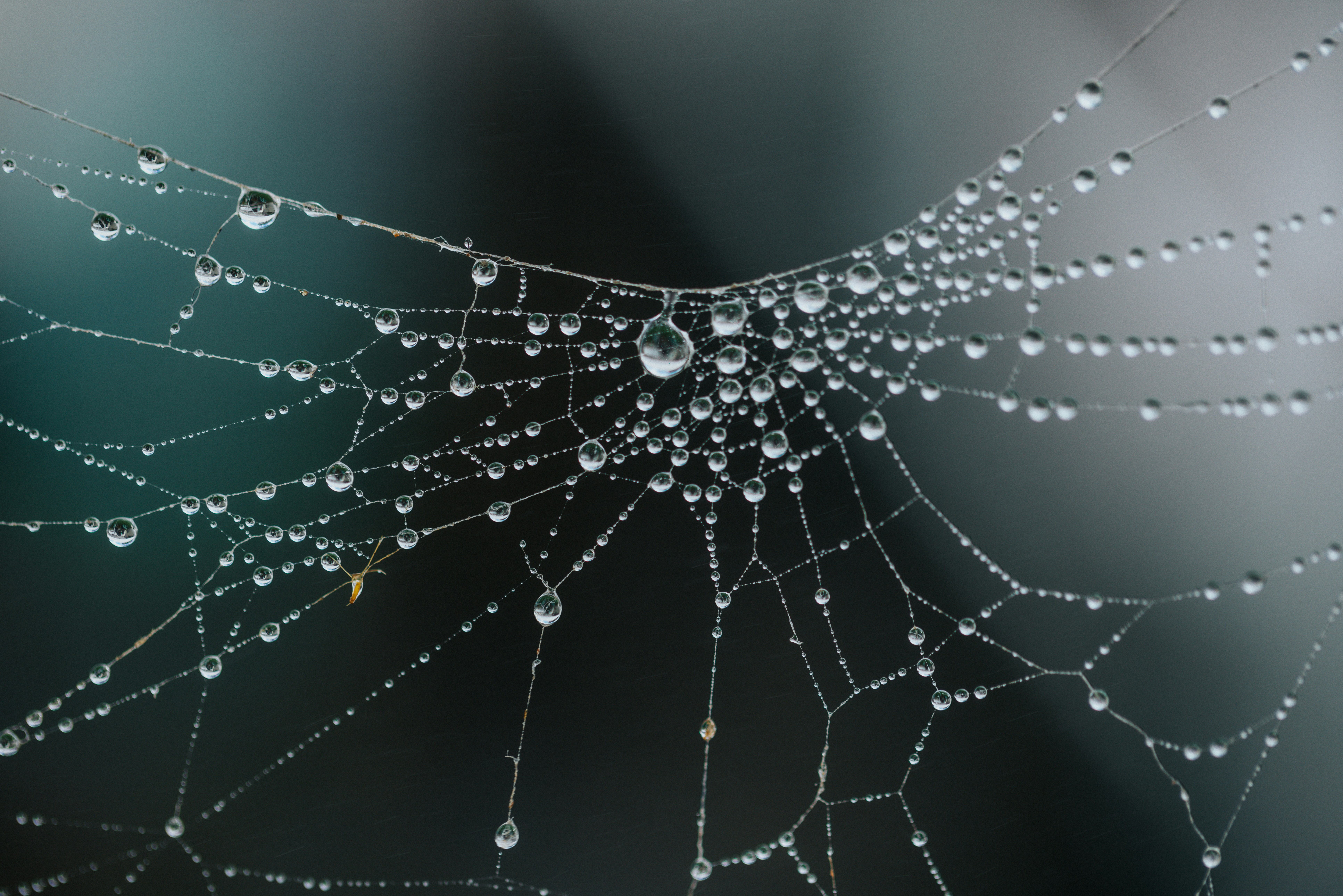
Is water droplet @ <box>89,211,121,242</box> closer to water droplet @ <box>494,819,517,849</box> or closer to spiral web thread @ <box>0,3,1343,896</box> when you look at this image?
spiral web thread @ <box>0,3,1343,896</box>

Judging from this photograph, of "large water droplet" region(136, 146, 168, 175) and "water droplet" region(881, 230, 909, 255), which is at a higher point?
"large water droplet" region(136, 146, 168, 175)

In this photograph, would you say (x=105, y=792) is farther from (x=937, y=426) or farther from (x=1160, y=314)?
(x=1160, y=314)

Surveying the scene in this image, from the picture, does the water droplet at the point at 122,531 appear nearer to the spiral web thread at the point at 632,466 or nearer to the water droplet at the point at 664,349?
the spiral web thread at the point at 632,466

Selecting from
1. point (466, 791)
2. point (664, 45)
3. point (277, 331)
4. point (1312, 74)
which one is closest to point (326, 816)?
point (466, 791)

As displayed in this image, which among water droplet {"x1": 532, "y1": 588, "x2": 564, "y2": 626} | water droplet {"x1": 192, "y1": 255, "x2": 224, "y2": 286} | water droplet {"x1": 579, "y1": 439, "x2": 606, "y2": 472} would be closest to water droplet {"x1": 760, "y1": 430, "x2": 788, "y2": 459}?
water droplet {"x1": 579, "y1": 439, "x2": 606, "y2": 472}

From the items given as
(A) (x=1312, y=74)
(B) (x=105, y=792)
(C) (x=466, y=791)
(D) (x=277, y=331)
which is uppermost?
(D) (x=277, y=331)

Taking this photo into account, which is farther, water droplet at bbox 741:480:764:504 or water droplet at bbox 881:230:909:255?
water droplet at bbox 741:480:764:504

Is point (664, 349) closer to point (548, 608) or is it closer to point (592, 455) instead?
point (592, 455)
